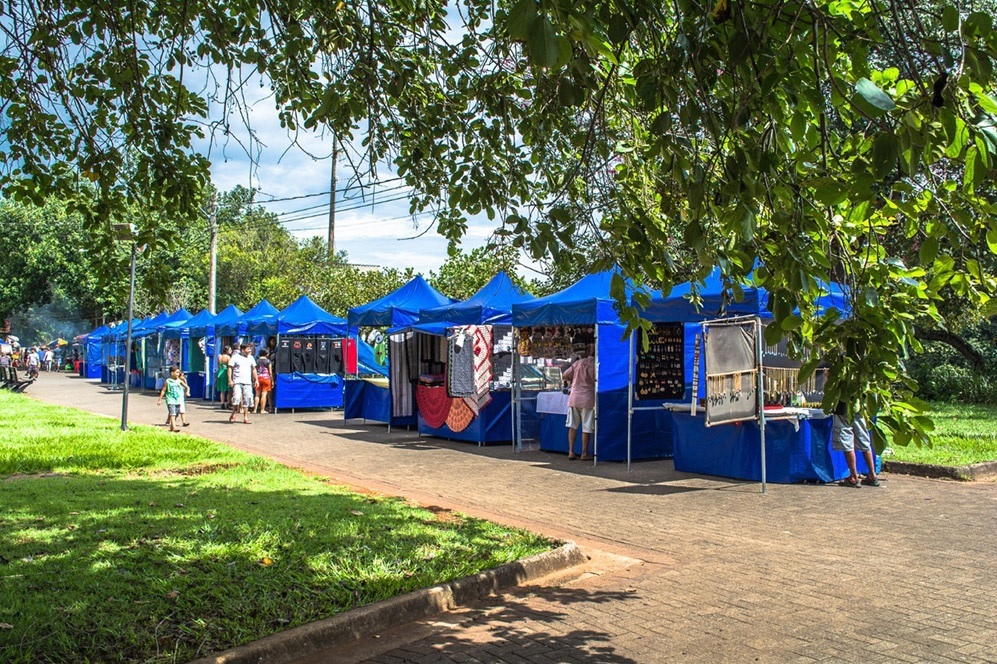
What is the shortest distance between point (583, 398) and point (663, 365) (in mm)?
1356

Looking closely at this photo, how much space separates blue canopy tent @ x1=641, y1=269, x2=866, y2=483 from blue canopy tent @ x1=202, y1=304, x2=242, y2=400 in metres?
17.1

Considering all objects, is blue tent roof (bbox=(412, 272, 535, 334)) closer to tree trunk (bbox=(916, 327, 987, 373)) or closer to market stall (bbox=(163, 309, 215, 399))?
tree trunk (bbox=(916, 327, 987, 373))

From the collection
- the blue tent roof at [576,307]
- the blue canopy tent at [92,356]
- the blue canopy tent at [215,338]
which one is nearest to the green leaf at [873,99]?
the blue tent roof at [576,307]

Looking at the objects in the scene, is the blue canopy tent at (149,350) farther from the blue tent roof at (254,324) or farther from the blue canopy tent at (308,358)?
the blue canopy tent at (308,358)

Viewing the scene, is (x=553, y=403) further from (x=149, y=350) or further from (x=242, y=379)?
(x=149, y=350)

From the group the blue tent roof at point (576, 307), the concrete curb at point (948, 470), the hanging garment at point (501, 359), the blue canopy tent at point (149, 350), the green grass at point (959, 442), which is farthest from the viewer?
the blue canopy tent at point (149, 350)

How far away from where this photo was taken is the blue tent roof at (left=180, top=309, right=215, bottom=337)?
2777 centimetres

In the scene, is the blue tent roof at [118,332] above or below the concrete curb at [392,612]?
above

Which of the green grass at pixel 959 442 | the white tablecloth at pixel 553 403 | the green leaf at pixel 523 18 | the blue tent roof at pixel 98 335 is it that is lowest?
the green grass at pixel 959 442

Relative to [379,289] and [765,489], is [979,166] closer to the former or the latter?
[765,489]

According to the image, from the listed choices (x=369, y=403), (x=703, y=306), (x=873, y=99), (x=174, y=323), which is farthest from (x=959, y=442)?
(x=174, y=323)

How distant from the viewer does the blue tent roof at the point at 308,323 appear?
2256 cm

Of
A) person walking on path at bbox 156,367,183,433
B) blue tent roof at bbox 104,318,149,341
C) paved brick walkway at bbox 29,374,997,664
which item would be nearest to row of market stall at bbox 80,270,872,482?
paved brick walkway at bbox 29,374,997,664

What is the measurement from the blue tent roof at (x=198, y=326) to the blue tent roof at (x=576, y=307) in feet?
56.2
